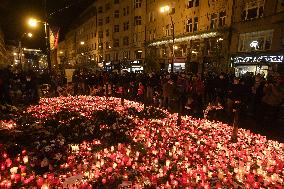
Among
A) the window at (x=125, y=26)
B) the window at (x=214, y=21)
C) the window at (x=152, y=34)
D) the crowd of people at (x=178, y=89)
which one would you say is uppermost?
the window at (x=125, y=26)

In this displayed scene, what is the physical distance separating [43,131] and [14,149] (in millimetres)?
1426

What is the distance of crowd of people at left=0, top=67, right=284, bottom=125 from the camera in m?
11.2

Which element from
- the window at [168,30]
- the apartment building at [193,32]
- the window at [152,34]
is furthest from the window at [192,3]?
the window at [152,34]

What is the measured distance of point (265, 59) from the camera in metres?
26.1

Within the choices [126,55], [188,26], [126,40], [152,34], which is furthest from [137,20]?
[188,26]

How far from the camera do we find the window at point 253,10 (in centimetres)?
2744

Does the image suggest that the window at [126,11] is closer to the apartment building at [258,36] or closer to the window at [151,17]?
the window at [151,17]

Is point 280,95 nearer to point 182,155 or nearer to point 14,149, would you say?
point 182,155

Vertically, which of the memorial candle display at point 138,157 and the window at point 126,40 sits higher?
the window at point 126,40

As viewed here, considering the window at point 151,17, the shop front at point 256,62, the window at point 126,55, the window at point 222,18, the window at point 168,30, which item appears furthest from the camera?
the window at point 126,55

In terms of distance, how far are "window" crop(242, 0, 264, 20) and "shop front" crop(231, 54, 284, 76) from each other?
4249 millimetres

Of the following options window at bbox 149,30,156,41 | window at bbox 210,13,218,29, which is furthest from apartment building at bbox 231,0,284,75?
window at bbox 149,30,156,41

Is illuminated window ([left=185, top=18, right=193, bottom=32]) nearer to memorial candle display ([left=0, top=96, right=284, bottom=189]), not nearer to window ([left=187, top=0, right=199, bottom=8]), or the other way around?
window ([left=187, top=0, right=199, bottom=8])

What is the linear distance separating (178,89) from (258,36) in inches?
705
